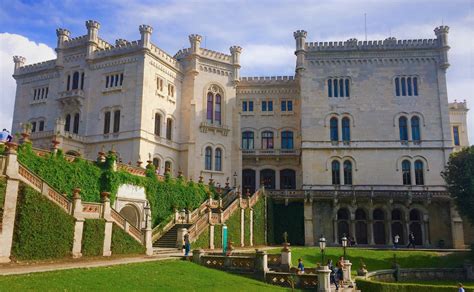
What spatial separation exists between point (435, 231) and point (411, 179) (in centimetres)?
590

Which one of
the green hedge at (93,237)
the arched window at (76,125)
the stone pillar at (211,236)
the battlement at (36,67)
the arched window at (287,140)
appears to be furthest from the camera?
the arched window at (287,140)

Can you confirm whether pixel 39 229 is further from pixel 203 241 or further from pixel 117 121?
pixel 117 121

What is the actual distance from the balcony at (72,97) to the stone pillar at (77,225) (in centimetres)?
2486

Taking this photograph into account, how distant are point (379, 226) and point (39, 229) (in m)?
35.9

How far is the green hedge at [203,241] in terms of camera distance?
3205 centimetres

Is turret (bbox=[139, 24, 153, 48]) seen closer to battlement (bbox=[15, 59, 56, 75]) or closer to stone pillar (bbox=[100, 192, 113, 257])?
battlement (bbox=[15, 59, 56, 75])

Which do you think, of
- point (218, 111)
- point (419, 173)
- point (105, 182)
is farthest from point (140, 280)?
point (419, 173)

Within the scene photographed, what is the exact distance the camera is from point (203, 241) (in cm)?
3291

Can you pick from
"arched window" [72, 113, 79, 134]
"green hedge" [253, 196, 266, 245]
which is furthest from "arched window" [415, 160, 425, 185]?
"arched window" [72, 113, 79, 134]

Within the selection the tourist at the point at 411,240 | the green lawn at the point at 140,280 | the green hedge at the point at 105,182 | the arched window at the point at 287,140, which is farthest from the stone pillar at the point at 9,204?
the arched window at the point at 287,140

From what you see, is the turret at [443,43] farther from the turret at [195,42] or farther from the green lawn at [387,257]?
the turret at [195,42]

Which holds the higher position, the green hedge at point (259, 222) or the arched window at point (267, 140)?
the arched window at point (267, 140)

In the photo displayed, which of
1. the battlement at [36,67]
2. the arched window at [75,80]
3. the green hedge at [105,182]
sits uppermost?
the battlement at [36,67]

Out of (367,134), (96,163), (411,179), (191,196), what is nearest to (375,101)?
(367,134)
